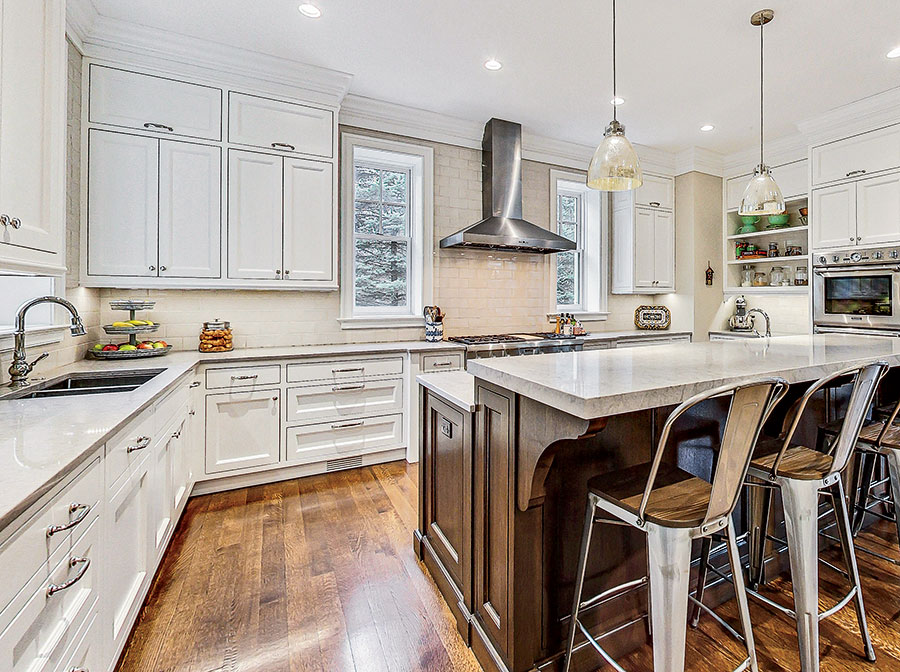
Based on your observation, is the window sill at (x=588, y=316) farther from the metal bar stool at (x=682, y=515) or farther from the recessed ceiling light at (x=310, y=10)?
the metal bar stool at (x=682, y=515)

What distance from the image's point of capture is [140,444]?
1.62m

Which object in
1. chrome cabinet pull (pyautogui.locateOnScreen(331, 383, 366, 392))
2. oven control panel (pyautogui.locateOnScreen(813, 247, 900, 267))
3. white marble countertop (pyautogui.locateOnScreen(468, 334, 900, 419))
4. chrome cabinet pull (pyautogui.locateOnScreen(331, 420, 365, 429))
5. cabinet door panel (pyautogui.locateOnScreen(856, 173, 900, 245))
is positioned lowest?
chrome cabinet pull (pyautogui.locateOnScreen(331, 420, 365, 429))

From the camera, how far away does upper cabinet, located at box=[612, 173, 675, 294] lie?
4914mm

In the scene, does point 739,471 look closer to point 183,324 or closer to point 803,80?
point 183,324

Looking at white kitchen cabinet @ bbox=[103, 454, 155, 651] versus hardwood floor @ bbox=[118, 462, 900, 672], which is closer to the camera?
white kitchen cabinet @ bbox=[103, 454, 155, 651]

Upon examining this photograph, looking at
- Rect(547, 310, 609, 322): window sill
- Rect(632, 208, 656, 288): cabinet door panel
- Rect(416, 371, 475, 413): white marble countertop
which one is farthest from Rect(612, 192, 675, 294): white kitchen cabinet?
Rect(416, 371, 475, 413): white marble countertop

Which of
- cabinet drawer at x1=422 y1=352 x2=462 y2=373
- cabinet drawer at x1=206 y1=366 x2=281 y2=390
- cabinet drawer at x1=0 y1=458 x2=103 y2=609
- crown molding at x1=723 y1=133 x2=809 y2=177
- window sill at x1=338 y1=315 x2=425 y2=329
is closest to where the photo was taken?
cabinet drawer at x1=0 y1=458 x2=103 y2=609

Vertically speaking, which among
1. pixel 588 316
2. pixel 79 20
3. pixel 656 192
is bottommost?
pixel 588 316

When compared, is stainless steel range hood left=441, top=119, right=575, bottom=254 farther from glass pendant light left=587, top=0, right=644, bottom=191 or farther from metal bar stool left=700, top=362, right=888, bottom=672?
metal bar stool left=700, top=362, right=888, bottom=672

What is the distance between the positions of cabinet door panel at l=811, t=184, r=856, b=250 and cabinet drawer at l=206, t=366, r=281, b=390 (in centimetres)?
490

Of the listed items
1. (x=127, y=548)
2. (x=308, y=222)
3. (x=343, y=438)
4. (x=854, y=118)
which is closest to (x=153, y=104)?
(x=308, y=222)

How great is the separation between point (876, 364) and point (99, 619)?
246cm

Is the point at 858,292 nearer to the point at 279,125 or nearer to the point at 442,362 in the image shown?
the point at 442,362

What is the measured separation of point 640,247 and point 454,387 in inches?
154
